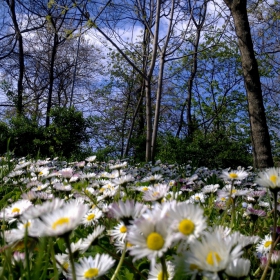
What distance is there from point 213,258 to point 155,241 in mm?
90

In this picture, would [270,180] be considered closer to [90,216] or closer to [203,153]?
[90,216]

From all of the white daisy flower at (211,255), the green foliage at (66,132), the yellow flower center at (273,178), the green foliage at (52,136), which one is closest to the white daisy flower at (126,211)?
the white daisy flower at (211,255)

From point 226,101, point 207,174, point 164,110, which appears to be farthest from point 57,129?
point 164,110

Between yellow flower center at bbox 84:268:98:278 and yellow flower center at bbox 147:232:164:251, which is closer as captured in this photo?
yellow flower center at bbox 147:232:164:251

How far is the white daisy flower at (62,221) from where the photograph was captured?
0.50m

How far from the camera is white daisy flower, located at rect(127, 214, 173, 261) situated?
47 centimetres

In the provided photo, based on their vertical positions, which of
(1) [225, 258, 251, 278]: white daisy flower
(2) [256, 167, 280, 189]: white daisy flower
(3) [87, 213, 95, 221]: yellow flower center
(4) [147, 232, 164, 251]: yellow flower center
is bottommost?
(3) [87, 213, 95, 221]: yellow flower center

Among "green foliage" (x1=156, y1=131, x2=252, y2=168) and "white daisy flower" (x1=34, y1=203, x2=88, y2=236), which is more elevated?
"green foliage" (x1=156, y1=131, x2=252, y2=168)

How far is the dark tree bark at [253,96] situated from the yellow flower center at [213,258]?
559cm

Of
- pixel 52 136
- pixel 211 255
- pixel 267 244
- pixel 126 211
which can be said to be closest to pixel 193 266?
pixel 211 255

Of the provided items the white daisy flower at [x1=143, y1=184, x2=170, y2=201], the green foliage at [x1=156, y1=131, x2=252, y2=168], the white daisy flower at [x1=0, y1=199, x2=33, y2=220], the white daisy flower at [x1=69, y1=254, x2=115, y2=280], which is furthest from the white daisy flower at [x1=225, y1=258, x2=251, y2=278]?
the green foliage at [x1=156, y1=131, x2=252, y2=168]

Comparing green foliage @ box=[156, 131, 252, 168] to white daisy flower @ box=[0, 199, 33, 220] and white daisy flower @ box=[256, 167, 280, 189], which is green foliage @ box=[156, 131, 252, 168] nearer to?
white daisy flower @ box=[0, 199, 33, 220]

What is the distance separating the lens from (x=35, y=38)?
17812 millimetres

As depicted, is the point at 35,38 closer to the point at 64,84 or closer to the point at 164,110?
the point at 64,84
